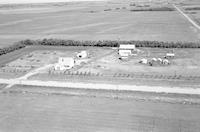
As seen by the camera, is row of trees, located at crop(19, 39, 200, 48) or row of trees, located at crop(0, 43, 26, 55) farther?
row of trees, located at crop(19, 39, 200, 48)

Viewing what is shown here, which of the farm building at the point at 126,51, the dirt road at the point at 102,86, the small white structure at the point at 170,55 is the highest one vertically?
the farm building at the point at 126,51

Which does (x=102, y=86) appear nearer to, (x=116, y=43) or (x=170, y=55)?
(x=170, y=55)

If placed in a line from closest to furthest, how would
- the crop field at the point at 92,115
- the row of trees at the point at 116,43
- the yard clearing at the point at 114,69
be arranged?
the crop field at the point at 92,115 → the yard clearing at the point at 114,69 → the row of trees at the point at 116,43

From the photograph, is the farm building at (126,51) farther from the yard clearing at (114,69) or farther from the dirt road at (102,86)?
the dirt road at (102,86)

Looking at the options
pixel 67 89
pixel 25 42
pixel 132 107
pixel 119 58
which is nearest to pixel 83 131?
pixel 132 107

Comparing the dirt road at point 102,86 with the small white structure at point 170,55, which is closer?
the dirt road at point 102,86

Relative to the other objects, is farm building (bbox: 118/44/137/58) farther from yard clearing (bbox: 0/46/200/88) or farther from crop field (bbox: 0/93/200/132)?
crop field (bbox: 0/93/200/132)

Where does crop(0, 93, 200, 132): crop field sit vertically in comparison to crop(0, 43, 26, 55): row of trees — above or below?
below

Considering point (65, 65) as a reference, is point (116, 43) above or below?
above

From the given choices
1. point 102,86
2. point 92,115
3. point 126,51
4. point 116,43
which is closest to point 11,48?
point 116,43

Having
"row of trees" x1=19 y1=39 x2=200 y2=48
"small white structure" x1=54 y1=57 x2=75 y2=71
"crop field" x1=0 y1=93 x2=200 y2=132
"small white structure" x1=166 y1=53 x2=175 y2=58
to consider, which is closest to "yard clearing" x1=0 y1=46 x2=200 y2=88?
"small white structure" x1=54 y1=57 x2=75 y2=71

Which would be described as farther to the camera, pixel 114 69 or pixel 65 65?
pixel 65 65

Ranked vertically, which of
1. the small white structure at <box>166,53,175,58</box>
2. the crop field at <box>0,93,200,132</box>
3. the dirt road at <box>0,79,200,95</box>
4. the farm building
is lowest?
the crop field at <box>0,93,200,132</box>

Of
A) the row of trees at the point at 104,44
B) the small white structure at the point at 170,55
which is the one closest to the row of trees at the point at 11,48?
the row of trees at the point at 104,44
